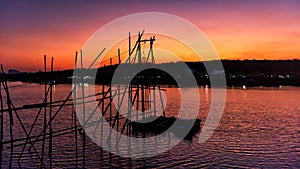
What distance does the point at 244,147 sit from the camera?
21.6 m

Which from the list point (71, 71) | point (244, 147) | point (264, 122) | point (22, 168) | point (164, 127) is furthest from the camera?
point (264, 122)

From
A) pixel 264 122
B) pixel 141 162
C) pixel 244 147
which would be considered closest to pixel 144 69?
pixel 141 162

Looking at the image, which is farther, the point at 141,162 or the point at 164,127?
the point at 164,127

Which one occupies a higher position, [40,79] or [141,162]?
[40,79]

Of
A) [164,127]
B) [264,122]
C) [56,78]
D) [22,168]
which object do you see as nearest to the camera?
[22,168]

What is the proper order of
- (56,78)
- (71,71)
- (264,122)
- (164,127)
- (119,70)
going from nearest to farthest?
(56,78) < (71,71) < (119,70) < (164,127) < (264,122)

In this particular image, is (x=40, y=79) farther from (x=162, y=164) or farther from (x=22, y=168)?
(x=162, y=164)

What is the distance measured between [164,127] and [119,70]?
680 cm

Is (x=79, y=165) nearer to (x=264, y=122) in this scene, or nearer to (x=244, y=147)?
(x=244, y=147)

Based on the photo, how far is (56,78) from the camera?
57.9 feet

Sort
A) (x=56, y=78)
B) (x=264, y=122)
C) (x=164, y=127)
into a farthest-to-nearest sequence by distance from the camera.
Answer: (x=264, y=122) → (x=164, y=127) → (x=56, y=78)

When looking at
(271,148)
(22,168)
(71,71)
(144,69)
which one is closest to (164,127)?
(144,69)

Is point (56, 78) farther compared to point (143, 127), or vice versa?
point (143, 127)

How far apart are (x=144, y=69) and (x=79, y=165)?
6.89 m
